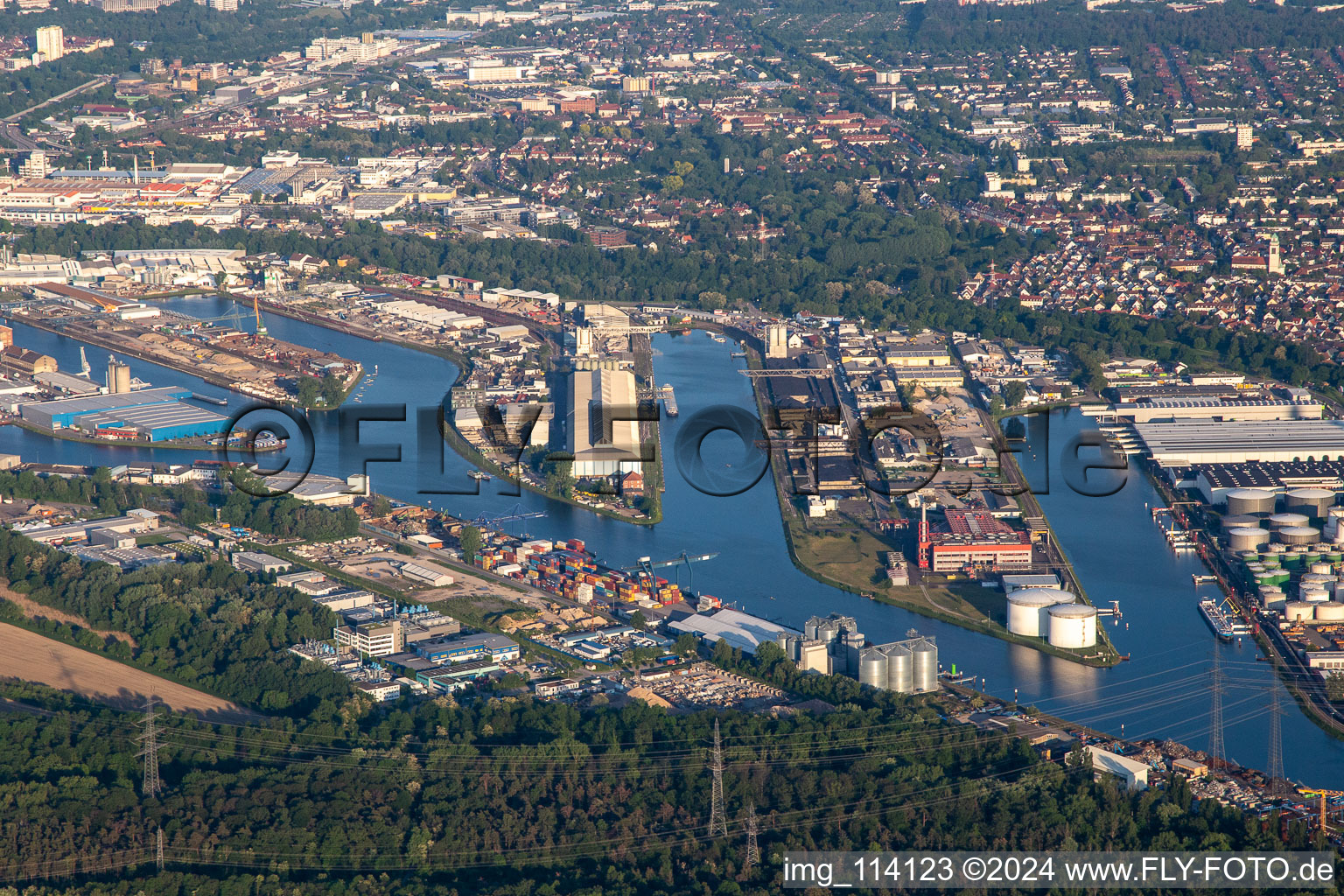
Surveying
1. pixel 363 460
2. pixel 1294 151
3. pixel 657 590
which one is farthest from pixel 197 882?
pixel 1294 151

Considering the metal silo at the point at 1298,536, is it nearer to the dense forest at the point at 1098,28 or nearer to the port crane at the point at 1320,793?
the port crane at the point at 1320,793

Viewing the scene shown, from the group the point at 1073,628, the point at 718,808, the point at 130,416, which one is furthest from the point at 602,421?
the point at 718,808

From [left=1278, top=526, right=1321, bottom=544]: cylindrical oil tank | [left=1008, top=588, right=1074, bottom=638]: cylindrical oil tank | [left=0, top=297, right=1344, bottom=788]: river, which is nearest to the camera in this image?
[left=0, top=297, right=1344, bottom=788]: river

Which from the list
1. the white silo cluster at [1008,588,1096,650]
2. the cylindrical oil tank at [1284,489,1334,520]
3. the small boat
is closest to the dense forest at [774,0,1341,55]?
the cylindrical oil tank at [1284,489,1334,520]

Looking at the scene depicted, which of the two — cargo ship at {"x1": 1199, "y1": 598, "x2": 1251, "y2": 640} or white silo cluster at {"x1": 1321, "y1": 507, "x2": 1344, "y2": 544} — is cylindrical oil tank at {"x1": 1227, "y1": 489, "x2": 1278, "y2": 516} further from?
cargo ship at {"x1": 1199, "y1": 598, "x2": 1251, "y2": 640}

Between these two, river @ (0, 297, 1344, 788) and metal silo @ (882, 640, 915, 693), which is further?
metal silo @ (882, 640, 915, 693)

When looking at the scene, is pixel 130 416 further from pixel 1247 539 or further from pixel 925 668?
pixel 1247 539
